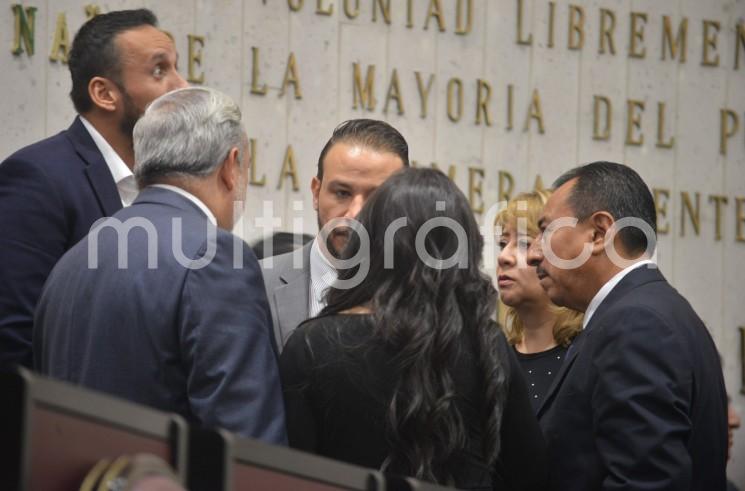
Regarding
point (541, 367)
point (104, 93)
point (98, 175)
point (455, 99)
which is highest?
point (455, 99)

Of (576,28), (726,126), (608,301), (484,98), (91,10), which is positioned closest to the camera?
(608,301)

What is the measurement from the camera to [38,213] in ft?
9.46

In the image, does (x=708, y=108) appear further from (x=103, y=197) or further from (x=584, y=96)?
(x=103, y=197)

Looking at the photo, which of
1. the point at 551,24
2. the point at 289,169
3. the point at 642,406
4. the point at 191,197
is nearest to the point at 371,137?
the point at 191,197

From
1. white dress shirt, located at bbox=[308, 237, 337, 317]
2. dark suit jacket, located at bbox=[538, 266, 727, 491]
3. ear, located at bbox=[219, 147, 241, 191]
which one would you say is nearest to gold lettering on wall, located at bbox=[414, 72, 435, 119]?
white dress shirt, located at bbox=[308, 237, 337, 317]

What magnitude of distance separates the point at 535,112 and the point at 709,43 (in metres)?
1.05

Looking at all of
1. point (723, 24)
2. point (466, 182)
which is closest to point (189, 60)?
point (466, 182)

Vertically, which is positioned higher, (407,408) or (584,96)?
(584,96)

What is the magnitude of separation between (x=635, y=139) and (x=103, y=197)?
3632 mm

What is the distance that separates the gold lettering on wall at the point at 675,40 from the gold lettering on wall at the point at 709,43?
0.11 m

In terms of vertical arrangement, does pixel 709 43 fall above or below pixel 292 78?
above

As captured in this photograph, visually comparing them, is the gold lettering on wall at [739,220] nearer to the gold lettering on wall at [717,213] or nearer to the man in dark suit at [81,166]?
the gold lettering on wall at [717,213]

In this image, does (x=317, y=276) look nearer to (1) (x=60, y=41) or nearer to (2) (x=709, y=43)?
(1) (x=60, y=41)

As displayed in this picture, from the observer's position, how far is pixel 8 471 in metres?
1.11
